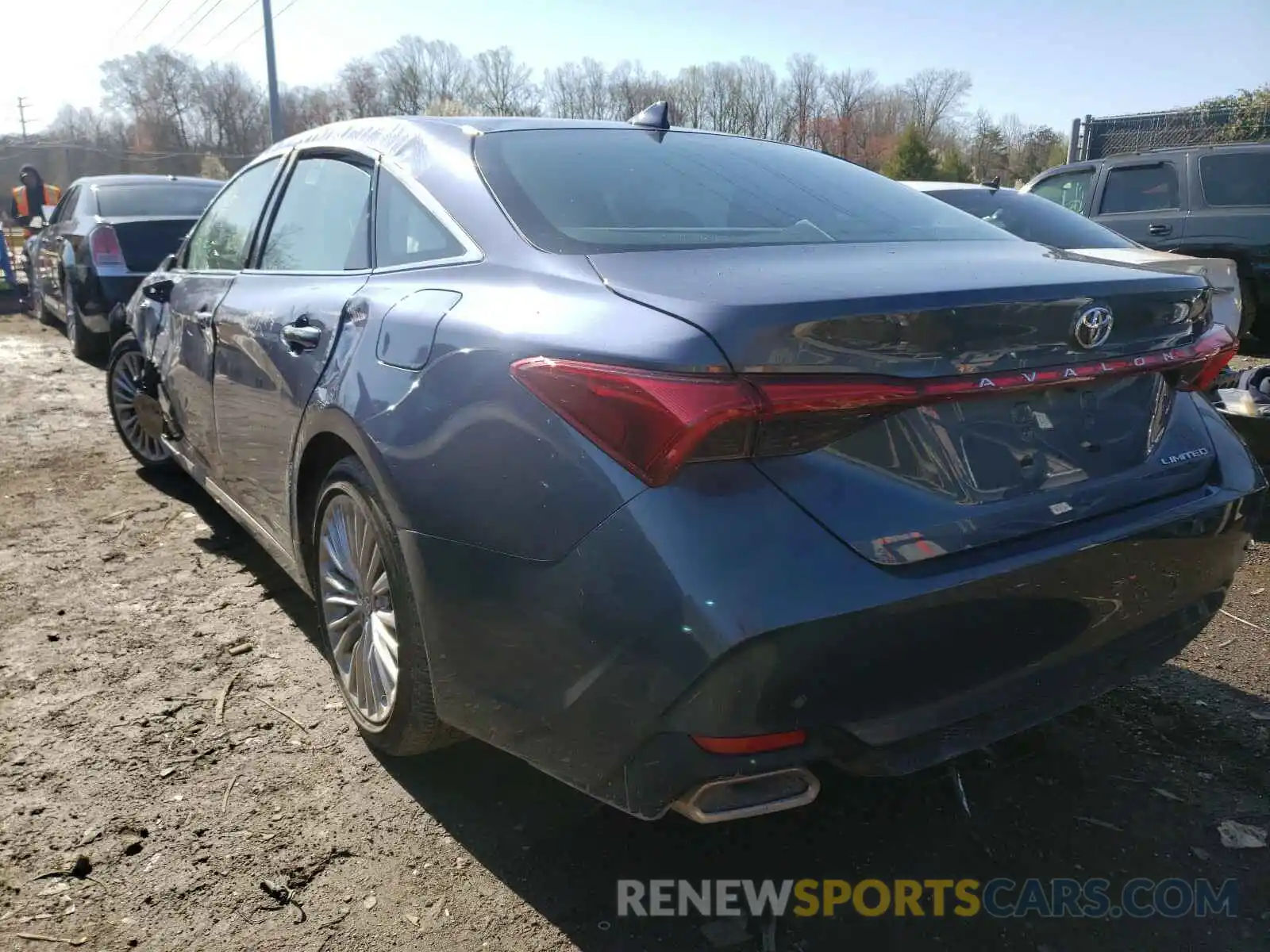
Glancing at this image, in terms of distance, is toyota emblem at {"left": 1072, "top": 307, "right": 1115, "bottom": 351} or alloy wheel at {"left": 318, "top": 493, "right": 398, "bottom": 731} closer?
toyota emblem at {"left": 1072, "top": 307, "right": 1115, "bottom": 351}

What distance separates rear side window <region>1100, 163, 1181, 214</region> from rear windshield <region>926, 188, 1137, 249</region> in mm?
2906

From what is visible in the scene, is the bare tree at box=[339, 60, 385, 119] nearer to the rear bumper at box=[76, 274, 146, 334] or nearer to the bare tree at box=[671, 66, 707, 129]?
the bare tree at box=[671, 66, 707, 129]

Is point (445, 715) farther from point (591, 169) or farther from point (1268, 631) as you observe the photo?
point (1268, 631)

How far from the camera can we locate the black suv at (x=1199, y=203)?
842 centimetres

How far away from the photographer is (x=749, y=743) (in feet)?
5.27

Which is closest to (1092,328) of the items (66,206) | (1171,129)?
(66,206)

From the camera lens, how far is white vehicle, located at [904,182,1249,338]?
570 centimetres

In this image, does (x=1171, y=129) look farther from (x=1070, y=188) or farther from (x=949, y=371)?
(x=949, y=371)

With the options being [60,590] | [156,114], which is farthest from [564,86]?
[60,590]

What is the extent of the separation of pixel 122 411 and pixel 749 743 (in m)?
4.64

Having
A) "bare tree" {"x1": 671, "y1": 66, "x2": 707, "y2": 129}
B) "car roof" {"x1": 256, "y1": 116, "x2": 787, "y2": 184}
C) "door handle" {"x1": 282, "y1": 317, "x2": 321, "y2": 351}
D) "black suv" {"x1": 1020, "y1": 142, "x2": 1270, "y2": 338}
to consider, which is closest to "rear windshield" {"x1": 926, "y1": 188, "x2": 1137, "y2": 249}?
"black suv" {"x1": 1020, "y1": 142, "x2": 1270, "y2": 338}

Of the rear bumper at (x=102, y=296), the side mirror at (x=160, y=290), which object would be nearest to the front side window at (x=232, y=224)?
the side mirror at (x=160, y=290)

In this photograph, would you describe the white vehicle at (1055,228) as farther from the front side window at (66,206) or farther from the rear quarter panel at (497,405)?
the front side window at (66,206)

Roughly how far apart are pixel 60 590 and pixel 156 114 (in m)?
67.8
